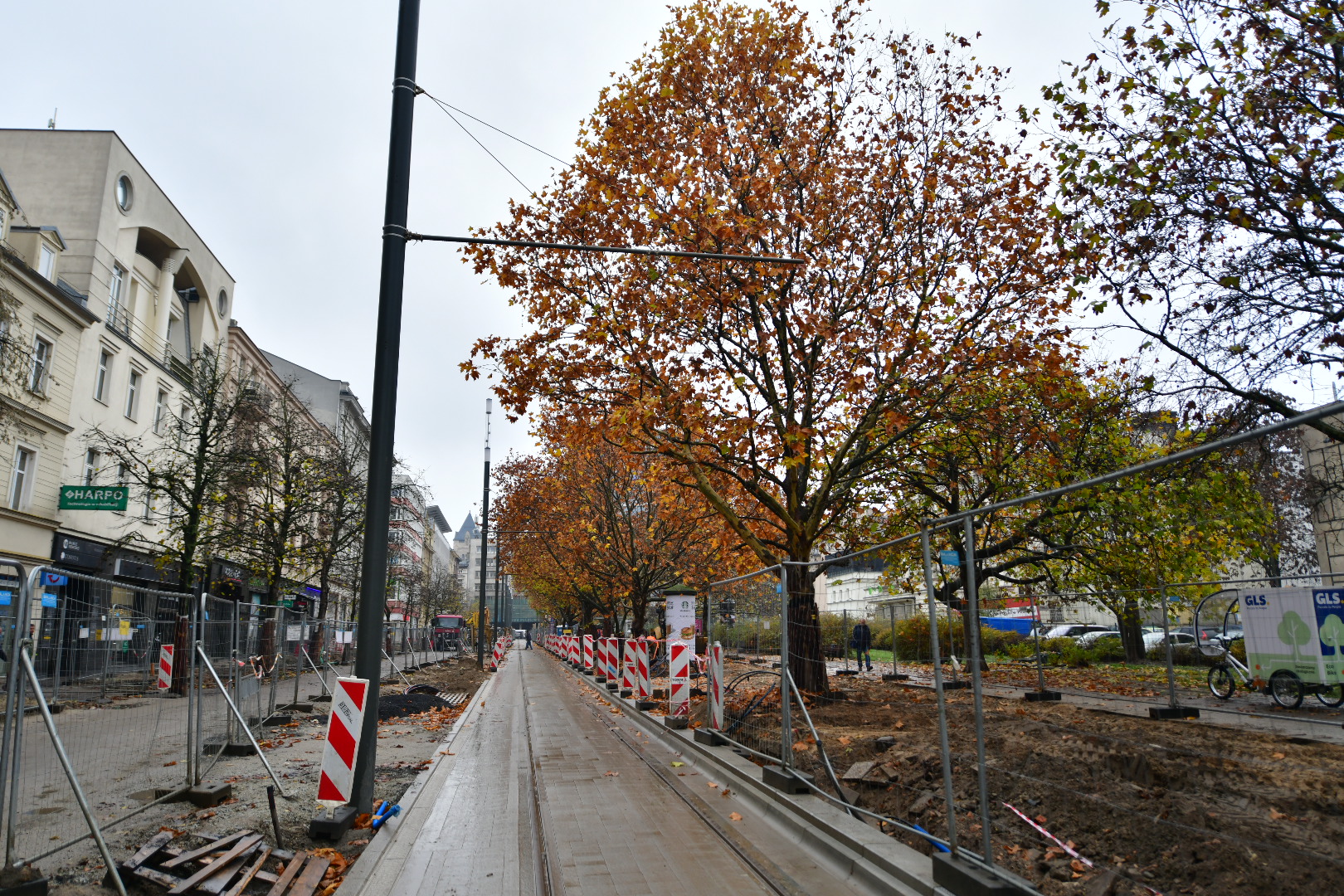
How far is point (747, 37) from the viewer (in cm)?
1311

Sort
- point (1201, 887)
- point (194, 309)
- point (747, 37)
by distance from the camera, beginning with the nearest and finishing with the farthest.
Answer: point (1201, 887), point (747, 37), point (194, 309)

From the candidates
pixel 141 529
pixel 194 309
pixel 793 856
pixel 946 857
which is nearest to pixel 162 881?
pixel 793 856

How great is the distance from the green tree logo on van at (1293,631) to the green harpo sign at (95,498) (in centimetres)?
2368

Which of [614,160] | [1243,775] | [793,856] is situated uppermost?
[614,160]

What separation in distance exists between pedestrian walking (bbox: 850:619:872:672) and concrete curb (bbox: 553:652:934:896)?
87.6 inches

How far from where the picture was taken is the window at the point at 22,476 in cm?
2297

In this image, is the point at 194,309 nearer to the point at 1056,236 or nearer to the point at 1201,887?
the point at 1056,236

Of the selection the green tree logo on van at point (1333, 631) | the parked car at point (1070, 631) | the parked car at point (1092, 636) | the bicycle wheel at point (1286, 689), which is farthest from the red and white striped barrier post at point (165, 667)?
the parked car at point (1092, 636)

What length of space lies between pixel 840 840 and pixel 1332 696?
153 inches

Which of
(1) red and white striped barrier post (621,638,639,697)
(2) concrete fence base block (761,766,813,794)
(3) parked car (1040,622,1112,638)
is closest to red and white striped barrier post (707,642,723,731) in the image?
(2) concrete fence base block (761,766,813,794)

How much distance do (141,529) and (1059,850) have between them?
32.6 meters

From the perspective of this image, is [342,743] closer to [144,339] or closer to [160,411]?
[144,339]

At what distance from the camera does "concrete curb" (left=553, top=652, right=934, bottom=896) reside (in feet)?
18.4

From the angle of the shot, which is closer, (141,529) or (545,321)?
(545,321)
